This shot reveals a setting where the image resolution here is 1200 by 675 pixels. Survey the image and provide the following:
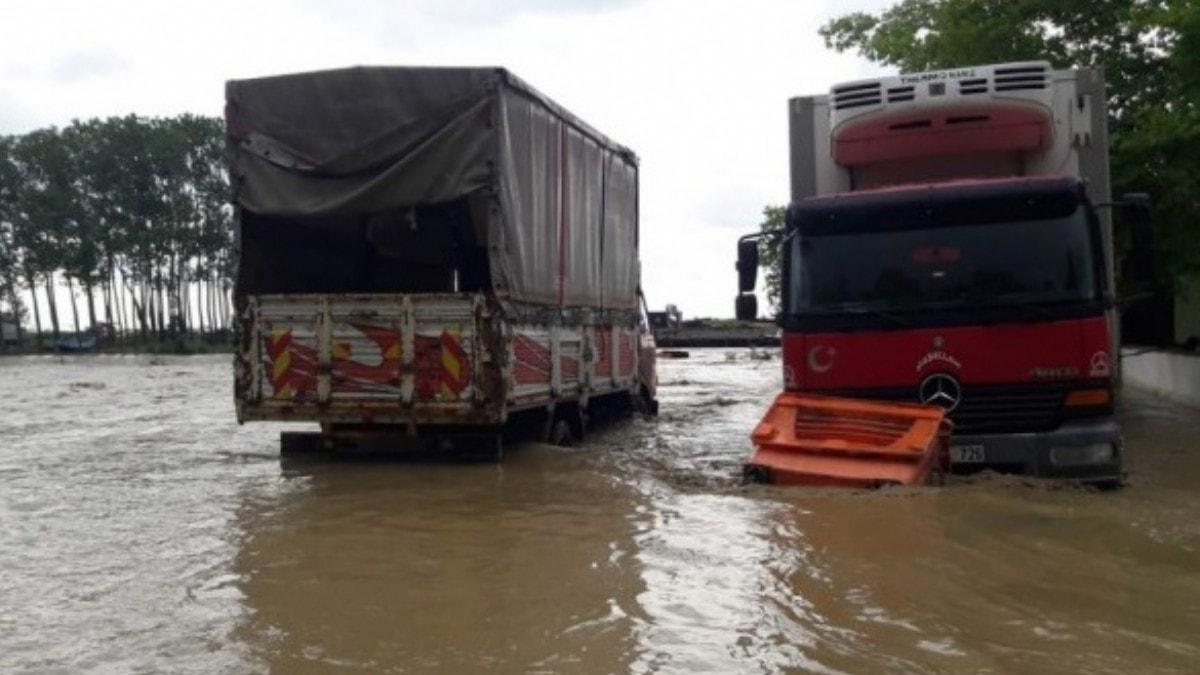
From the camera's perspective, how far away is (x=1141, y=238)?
9242 millimetres

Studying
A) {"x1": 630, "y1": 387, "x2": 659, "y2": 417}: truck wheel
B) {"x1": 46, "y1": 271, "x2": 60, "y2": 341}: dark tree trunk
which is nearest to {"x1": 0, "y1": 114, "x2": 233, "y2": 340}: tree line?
{"x1": 46, "y1": 271, "x2": 60, "y2": 341}: dark tree trunk

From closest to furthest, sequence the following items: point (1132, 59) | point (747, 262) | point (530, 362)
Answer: point (747, 262)
point (530, 362)
point (1132, 59)

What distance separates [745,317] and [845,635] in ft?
17.2

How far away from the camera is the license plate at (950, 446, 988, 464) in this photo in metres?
9.27

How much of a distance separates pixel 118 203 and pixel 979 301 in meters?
70.1

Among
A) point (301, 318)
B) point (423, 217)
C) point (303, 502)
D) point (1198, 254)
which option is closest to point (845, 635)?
point (303, 502)

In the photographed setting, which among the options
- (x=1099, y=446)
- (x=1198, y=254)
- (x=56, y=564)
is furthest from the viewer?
(x=1198, y=254)

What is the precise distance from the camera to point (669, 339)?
61969 mm

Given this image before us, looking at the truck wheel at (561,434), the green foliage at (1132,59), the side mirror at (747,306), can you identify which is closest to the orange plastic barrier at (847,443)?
the side mirror at (747,306)

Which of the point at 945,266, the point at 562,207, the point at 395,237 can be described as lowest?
the point at 945,266

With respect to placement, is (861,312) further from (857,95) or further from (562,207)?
(562,207)

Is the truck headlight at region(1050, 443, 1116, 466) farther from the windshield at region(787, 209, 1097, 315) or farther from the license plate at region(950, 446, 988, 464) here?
the windshield at region(787, 209, 1097, 315)

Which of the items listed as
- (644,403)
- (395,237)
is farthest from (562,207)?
(644,403)

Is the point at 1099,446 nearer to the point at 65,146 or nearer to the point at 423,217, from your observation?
the point at 423,217
